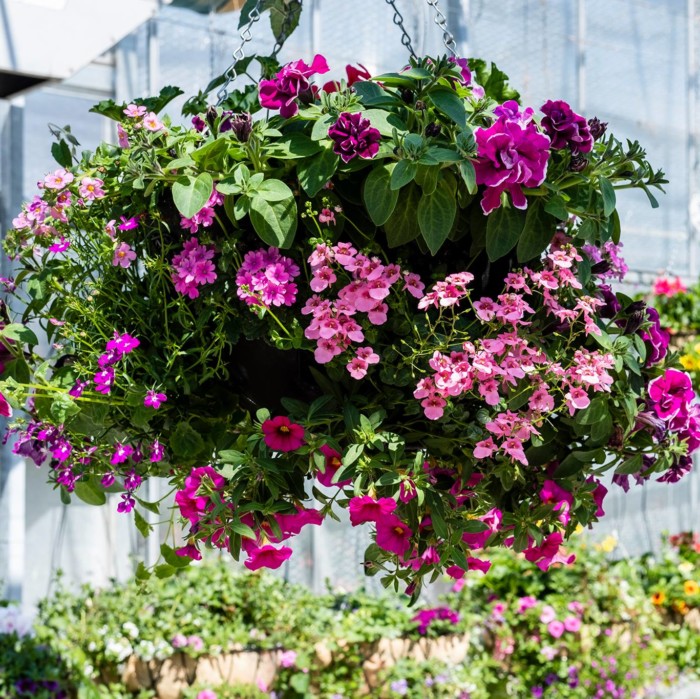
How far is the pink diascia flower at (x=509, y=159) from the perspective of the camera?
0.87 metres

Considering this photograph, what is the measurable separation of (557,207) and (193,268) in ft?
1.18

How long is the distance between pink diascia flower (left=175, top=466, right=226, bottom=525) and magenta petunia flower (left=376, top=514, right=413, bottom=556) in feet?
0.57

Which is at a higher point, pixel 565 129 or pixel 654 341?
pixel 565 129

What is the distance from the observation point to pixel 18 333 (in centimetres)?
107

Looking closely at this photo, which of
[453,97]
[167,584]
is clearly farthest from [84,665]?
[453,97]

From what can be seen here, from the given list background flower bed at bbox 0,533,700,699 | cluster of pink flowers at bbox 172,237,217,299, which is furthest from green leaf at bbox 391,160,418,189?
background flower bed at bbox 0,533,700,699

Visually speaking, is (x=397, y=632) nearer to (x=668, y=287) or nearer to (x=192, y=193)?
(x=668, y=287)

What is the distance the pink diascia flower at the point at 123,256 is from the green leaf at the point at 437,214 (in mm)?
324

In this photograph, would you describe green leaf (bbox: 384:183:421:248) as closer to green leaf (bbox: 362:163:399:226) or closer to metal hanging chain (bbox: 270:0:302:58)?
green leaf (bbox: 362:163:399:226)

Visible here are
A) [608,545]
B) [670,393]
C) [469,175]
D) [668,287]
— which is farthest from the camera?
[668,287]

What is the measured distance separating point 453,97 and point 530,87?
3667mm

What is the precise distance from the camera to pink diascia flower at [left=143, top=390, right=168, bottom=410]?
971 millimetres

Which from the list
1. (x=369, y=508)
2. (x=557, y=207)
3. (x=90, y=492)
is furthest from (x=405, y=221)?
(x=90, y=492)

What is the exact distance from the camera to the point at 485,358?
0.91m
